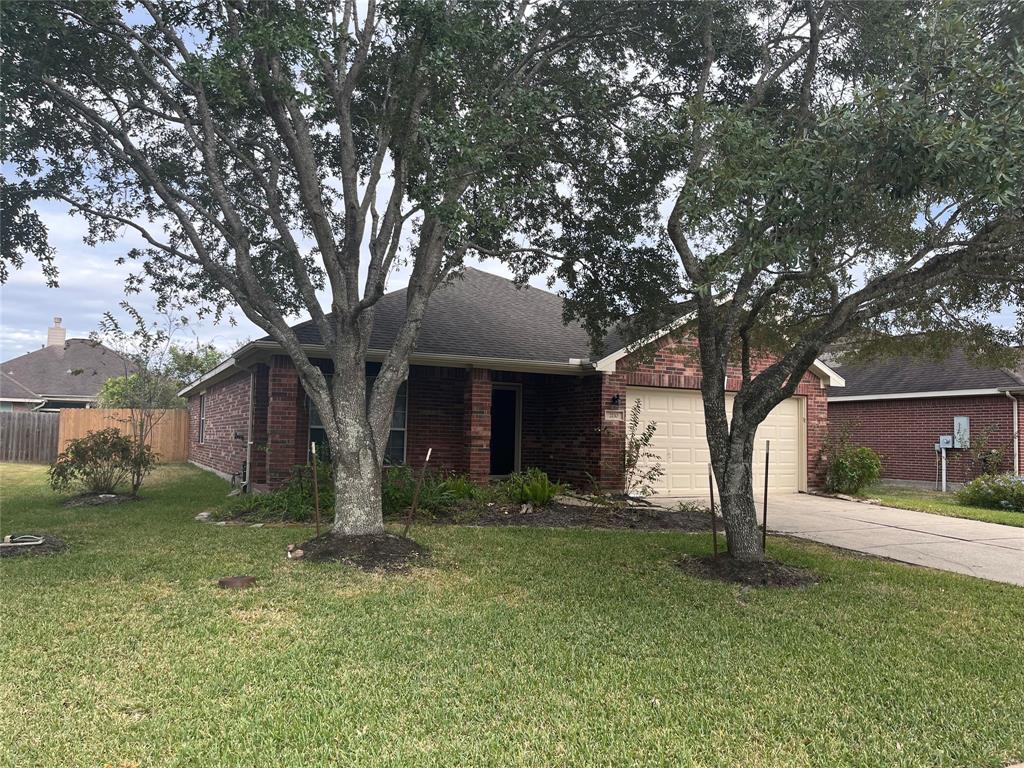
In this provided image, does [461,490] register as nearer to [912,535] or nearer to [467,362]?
[467,362]

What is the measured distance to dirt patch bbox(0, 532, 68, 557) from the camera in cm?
689

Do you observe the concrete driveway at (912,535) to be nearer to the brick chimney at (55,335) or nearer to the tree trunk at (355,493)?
the tree trunk at (355,493)

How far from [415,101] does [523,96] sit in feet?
3.85

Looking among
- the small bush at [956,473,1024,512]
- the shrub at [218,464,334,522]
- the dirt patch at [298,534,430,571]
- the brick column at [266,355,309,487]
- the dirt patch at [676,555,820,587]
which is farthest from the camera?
the small bush at [956,473,1024,512]

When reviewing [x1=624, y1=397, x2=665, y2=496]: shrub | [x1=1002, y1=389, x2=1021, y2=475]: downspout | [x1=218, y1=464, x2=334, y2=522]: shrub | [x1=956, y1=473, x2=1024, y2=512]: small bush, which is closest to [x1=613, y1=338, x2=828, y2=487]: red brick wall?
[x1=624, y1=397, x2=665, y2=496]: shrub

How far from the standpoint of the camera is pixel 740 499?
6730 millimetres

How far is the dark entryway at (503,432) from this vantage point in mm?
14477

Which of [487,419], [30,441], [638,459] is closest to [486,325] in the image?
[487,419]

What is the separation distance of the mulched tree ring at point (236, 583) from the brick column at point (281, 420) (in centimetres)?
499

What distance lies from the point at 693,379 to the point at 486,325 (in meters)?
4.12

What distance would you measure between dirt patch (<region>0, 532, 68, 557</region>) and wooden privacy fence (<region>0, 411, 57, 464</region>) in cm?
1666

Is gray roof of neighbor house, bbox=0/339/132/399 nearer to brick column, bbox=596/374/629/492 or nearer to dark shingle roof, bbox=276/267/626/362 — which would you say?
dark shingle roof, bbox=276/267/626/362

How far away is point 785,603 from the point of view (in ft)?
18.8

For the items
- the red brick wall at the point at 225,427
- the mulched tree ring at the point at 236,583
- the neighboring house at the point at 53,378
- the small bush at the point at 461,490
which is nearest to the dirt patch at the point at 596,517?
the small bush at the point at 461,490
